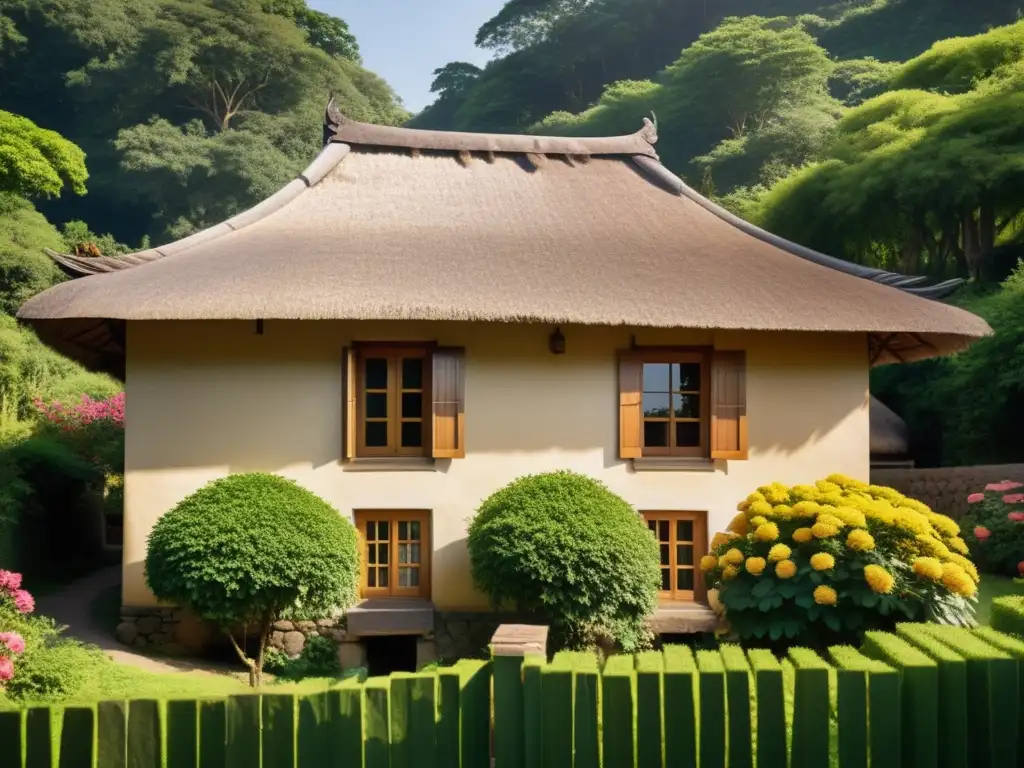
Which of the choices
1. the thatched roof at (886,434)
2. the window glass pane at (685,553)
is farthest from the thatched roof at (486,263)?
the thatched roof at (886,434)

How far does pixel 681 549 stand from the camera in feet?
34.3

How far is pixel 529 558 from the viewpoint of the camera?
858 cm

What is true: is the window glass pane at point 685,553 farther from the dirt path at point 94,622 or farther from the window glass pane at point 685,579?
the dirt path at point 94,622

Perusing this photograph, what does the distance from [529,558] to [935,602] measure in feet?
11.5

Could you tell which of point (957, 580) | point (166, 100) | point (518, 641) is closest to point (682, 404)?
point (957, 580)

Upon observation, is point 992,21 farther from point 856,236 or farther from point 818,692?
point 818,692

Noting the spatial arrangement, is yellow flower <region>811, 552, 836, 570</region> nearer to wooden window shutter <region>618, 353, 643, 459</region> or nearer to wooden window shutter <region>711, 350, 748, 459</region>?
wooden window shutter <region>711, 350, 748, 459</region>

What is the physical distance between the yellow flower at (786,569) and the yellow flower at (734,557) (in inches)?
17.0

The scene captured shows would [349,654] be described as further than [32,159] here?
No

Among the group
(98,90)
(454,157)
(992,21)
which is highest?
(992,21)

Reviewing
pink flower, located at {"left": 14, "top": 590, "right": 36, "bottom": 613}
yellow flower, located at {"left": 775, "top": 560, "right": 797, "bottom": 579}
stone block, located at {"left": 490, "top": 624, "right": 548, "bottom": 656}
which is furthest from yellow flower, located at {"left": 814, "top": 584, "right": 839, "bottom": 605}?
pink flower, located at {"left": 14, "top": 590, "right": 36, "bottom": 613}

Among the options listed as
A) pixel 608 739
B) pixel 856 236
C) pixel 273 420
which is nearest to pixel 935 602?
pixel 608 739

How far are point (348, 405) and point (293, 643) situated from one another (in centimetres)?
262

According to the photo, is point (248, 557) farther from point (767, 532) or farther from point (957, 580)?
point (957, 580)
